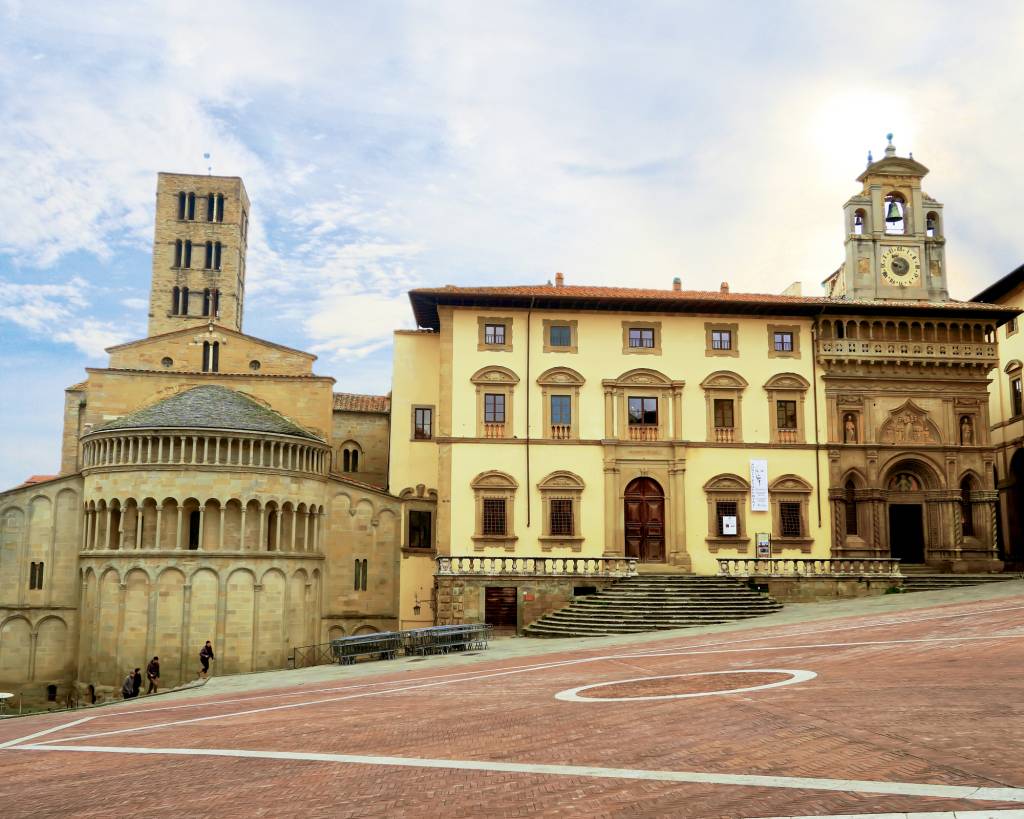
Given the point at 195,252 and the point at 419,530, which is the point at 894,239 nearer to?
the point at 419,530

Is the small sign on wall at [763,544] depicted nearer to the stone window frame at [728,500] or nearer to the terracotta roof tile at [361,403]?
the stone window frame at [728,500]

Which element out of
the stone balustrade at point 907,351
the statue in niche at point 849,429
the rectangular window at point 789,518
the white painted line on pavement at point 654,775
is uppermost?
the stone balustrade at point 907,351

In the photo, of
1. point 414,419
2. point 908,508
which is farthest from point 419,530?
point 908,508

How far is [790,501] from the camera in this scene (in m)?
43.9

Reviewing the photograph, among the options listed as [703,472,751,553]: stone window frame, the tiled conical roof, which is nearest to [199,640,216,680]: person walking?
the tiled conical roof

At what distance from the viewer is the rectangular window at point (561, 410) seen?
144 ft

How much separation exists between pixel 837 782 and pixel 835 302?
36599 mm

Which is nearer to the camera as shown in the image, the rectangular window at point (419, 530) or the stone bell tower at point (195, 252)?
the rectangular window at point (419, 530)

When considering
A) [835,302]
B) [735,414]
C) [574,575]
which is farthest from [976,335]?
[574,575]

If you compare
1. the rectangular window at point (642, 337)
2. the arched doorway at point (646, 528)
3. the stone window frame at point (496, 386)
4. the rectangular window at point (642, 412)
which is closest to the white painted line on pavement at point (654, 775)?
the stone window frame at point (496, 386)

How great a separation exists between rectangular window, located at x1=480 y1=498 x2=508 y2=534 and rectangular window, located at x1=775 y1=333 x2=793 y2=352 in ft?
Result: 52.1

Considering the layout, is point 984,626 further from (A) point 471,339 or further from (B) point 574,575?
(A) point 471,339

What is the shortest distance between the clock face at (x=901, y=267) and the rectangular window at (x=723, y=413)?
10.8 m

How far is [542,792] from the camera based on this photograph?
11.6 meters
